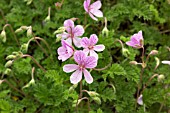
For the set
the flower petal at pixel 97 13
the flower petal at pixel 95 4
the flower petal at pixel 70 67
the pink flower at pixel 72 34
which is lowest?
the flower petal at pixel 70 67

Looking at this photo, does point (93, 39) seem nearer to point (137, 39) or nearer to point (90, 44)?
point (90, 44)

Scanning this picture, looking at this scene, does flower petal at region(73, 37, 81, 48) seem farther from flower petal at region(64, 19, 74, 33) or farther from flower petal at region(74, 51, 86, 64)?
flower petal at region(74, 51, 86, 64)

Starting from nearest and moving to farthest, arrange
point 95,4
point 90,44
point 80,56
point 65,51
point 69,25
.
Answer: point 80,56, point 65,51, point 90,44, point 69,25, point 95,4

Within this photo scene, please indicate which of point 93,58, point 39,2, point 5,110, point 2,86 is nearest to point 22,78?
point 2,86

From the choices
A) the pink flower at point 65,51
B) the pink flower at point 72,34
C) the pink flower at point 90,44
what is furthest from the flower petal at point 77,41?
the pink flower at point 65,51

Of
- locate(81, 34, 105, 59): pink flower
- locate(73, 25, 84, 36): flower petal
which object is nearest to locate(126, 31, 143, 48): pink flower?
locate(81, 34, 105, 59): pink flower

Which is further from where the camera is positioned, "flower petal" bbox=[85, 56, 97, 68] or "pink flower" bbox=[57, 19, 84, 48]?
"pink flower" bbox=[57, 19, 84, 48]

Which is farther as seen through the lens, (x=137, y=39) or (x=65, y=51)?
(x=137, y=39)

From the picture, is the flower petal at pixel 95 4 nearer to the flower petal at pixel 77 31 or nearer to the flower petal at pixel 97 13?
the flower petal at pixel 97 13

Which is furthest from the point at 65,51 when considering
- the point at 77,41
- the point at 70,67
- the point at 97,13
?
the point at 97,13
